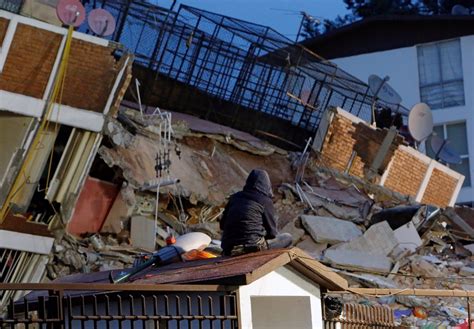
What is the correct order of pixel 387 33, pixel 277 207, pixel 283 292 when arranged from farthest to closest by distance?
pixel 387 33
pixel 277 207
pixel 283 292

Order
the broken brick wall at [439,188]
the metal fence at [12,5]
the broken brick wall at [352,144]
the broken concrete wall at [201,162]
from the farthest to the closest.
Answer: the broken brick wall at [439,188]
the broken brick wall at [352,144]
the broken concrete wall at [201,162]
the metal fence at [12,5]

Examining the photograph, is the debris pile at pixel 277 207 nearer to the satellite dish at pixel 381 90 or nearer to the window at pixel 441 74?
the satellite dish at pixel 381 90

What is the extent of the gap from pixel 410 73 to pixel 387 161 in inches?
359

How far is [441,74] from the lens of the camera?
119 feet

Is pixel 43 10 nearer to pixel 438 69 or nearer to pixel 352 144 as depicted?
pixel 352 144

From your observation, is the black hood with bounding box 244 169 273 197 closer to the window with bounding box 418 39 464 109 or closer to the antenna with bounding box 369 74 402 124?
the antenna with bounding box 369 74 402 124

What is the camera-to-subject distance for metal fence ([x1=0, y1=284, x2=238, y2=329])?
28.3 ft

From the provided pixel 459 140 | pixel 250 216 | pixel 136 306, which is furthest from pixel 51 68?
pixel 459 140

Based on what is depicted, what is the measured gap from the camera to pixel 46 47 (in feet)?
59.4

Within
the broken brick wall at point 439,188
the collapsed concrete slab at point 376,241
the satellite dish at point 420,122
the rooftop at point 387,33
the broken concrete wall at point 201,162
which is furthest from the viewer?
the rooftop at point 387,33

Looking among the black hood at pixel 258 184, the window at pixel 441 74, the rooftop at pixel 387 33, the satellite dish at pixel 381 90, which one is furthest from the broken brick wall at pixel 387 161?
the black hood at pixel 258 184

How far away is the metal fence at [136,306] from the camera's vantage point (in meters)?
8.62

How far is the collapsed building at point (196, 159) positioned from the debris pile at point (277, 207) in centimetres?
4

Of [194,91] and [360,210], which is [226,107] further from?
[360,210]
